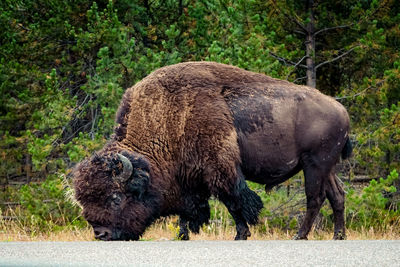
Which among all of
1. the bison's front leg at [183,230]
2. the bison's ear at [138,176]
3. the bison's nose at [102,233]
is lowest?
the bison's front leg at [183,230]

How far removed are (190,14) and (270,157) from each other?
5.80 m

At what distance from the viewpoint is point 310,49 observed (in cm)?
1381

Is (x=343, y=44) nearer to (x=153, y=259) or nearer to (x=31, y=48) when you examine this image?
(x=31, y=48)

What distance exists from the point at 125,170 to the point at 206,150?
1036 millimetres

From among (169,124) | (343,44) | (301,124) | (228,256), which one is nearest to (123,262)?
(228,256)

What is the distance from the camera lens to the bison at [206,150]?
817 cm

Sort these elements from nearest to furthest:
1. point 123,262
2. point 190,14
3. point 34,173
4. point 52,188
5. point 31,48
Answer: point 123,262 → point 52,188 → point 190,14 → point 31,48 → point 34,173

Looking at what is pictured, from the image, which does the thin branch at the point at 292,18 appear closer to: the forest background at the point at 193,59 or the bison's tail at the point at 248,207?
the forest background at the point at 193,59

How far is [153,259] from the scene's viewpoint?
18.2 feet

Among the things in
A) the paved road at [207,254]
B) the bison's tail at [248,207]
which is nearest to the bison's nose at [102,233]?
the paved road at [207,254]

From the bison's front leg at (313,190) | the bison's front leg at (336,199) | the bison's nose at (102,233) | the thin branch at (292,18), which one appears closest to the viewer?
the bison's nose at (102,233)

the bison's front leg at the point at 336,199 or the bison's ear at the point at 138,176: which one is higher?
the bison's ear at the point at 138,176

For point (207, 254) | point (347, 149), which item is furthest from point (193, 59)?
point (207, 254)

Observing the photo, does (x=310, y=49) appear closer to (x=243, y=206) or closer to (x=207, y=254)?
(x=243, y=206)
